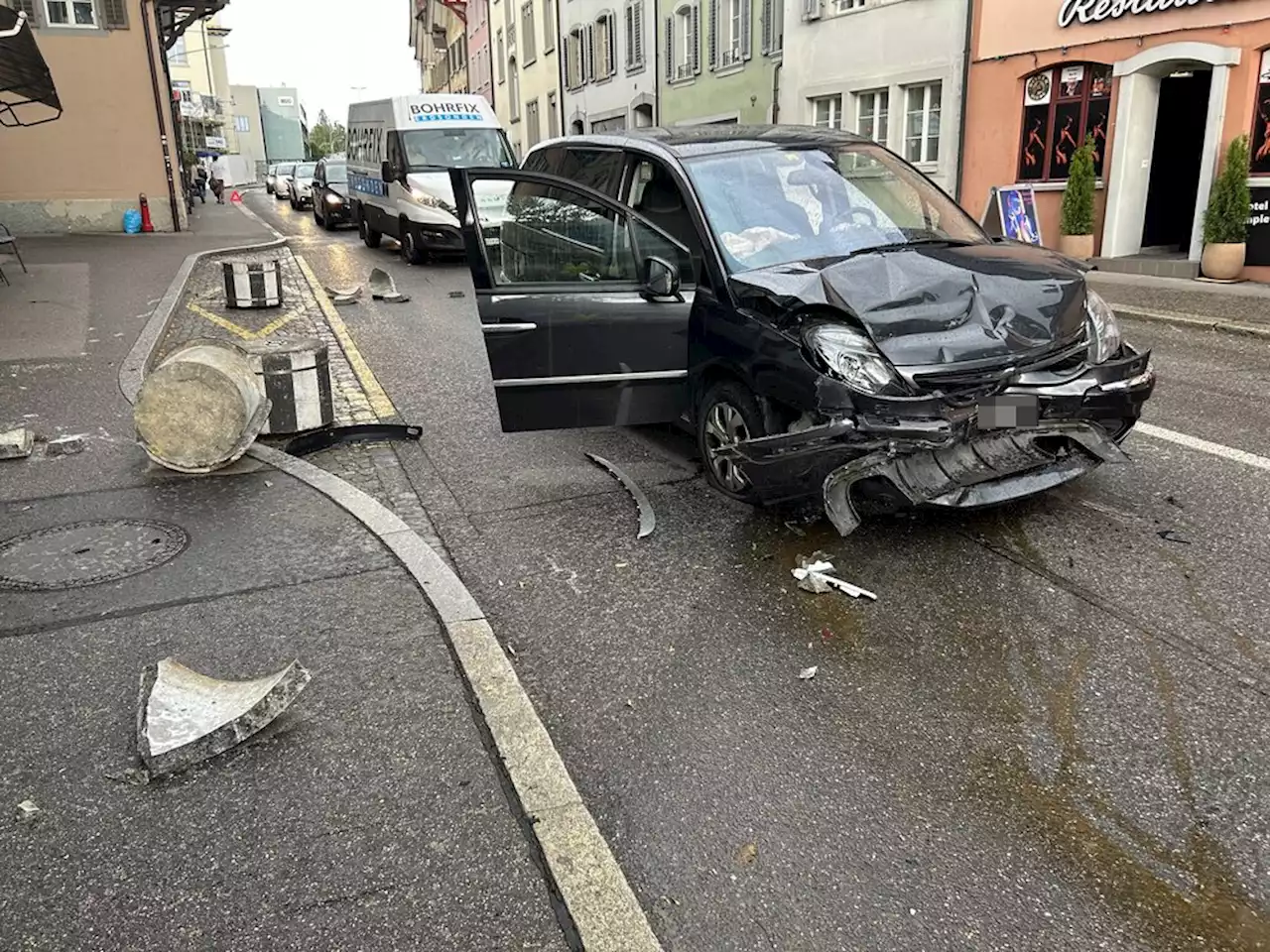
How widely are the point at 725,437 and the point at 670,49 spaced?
2570cm

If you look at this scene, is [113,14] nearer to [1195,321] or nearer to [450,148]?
[450,148]

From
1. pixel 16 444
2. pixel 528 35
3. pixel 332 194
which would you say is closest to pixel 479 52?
pixel 528 35

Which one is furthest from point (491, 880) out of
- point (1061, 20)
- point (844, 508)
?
point (1061, 20)

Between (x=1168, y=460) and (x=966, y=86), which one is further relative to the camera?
(x=966, y=86)

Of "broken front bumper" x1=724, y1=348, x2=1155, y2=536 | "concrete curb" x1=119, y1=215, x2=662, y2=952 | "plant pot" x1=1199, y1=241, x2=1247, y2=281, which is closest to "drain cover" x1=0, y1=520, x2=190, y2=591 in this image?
"concrete curb" x1=119, y1=215, x2=662, y2=952

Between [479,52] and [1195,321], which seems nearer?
[1195,321]

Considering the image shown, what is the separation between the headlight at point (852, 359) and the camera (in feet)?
14.1

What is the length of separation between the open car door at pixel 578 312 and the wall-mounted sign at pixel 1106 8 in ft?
40.9

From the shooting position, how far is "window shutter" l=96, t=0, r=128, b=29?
21609 mm

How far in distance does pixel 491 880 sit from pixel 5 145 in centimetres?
2404

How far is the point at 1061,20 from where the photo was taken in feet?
51.4

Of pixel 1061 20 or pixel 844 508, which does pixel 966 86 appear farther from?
pixel 844 508

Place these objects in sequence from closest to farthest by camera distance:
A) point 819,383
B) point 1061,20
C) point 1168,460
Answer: point 819,383
point 1168,460
point 1061,20

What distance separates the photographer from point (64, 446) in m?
6.46
